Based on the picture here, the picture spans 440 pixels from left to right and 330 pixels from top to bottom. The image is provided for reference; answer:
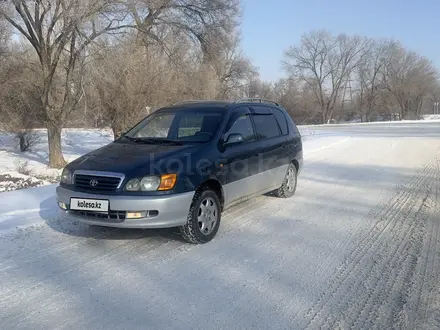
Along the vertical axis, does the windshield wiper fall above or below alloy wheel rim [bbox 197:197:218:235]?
above

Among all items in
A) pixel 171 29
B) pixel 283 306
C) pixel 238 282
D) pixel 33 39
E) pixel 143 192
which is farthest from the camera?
pixel 171 29

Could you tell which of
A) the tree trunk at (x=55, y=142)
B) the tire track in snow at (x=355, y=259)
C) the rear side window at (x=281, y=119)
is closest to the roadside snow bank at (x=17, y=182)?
the tree trunk at (x=55, y=142)

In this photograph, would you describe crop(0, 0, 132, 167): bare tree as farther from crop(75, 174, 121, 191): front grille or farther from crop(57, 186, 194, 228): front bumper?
crop(57, 186, 194, 228): front bumper

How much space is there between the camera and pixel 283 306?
3.25 meters

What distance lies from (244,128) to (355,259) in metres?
2.50

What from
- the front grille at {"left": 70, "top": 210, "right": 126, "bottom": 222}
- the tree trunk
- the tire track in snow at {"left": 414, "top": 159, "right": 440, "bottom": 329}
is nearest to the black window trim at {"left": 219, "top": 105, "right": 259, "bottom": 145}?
the front grille at {"left": 70, "top": 210, "right": 126, "bottom": 222}

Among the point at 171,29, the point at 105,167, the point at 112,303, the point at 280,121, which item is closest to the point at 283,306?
the point at 112,303

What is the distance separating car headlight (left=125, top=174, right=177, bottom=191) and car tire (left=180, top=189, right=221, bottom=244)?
431 millimetres

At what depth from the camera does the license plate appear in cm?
429

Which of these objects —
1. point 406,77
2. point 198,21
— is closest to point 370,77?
point 406,77

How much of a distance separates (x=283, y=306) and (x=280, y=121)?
433cm

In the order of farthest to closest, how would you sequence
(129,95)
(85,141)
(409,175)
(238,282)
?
(85,141) → (129,95) → (409,175) → (238,282)

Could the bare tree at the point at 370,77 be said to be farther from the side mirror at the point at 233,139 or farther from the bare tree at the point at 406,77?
the side mirror at the point at 233,139

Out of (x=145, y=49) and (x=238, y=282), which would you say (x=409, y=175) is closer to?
(x=238, y=282)
